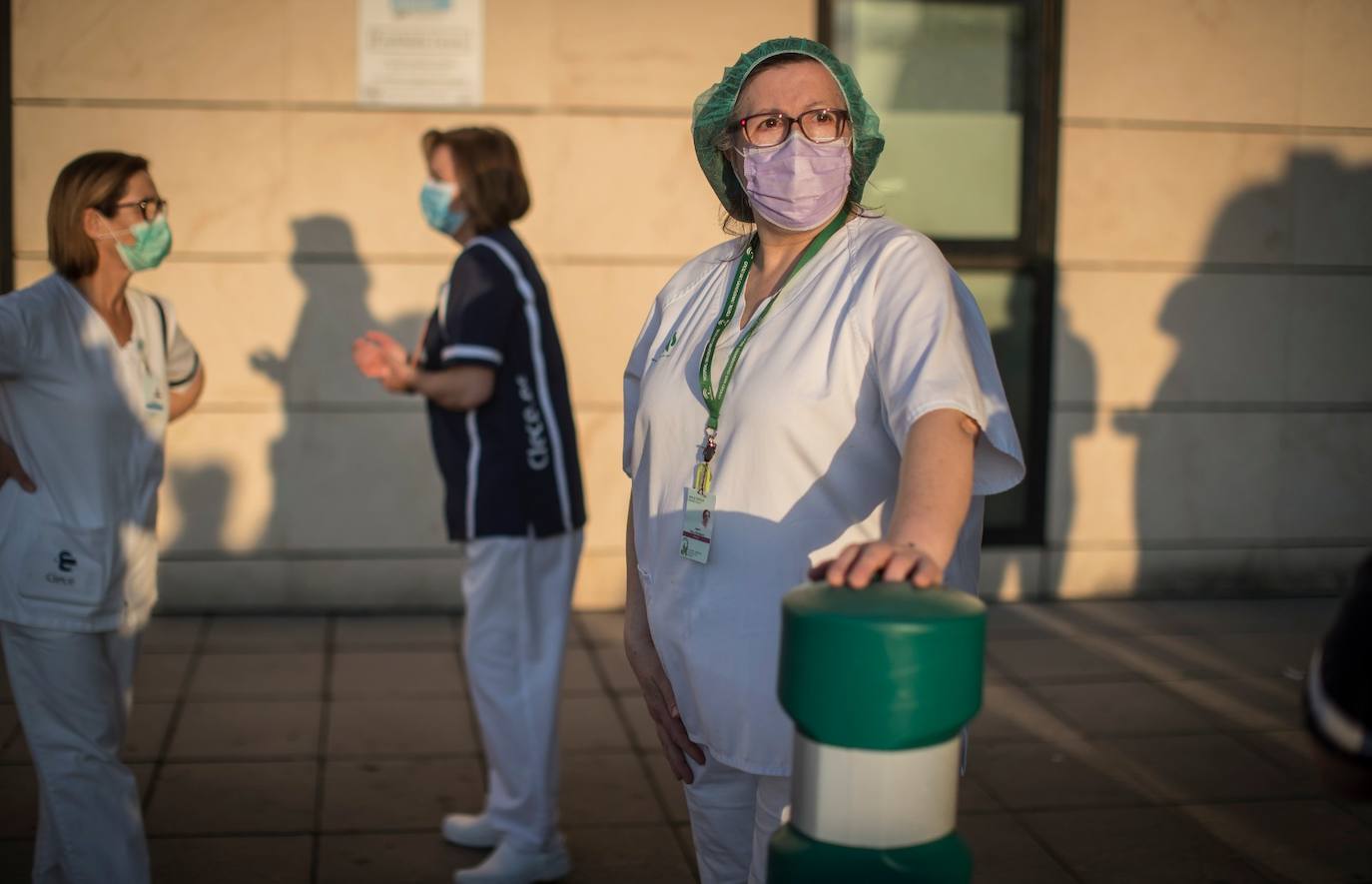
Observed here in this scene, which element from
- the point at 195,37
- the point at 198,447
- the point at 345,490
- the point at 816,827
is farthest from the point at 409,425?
the point at 816,827

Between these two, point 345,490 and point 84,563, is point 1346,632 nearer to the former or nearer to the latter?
point 84,563

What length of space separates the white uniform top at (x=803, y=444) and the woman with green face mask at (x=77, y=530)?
1.68 metres

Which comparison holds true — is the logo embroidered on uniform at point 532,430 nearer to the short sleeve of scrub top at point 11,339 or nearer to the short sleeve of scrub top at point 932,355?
the short sleeve of scrub top at point 11,339

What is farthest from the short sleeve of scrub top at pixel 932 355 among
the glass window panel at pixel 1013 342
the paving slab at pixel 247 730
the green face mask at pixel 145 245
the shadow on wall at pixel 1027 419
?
the glass window panel at pixel 1013 342

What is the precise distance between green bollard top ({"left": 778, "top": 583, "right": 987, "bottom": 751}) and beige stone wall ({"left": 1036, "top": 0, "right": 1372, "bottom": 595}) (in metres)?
5.89

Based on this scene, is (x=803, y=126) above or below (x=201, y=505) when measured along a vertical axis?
above

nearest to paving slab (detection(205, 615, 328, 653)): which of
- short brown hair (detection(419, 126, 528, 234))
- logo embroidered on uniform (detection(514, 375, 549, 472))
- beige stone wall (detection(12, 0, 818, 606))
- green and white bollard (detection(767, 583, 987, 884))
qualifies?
beige stone wall (detection(12, 0, 818, 606))

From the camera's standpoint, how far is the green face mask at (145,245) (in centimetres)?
381

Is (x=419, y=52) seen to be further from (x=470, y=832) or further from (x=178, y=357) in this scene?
(x=470, y=832)

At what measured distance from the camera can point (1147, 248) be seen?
7.46 m

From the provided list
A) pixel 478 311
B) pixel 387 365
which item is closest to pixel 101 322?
pixel 387 365

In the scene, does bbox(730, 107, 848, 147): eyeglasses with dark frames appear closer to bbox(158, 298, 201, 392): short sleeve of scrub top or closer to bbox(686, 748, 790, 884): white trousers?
bbox(686, 748, 790, 884): white trousers

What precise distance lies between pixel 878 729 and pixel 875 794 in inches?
3.2

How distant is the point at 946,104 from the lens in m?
7.46
